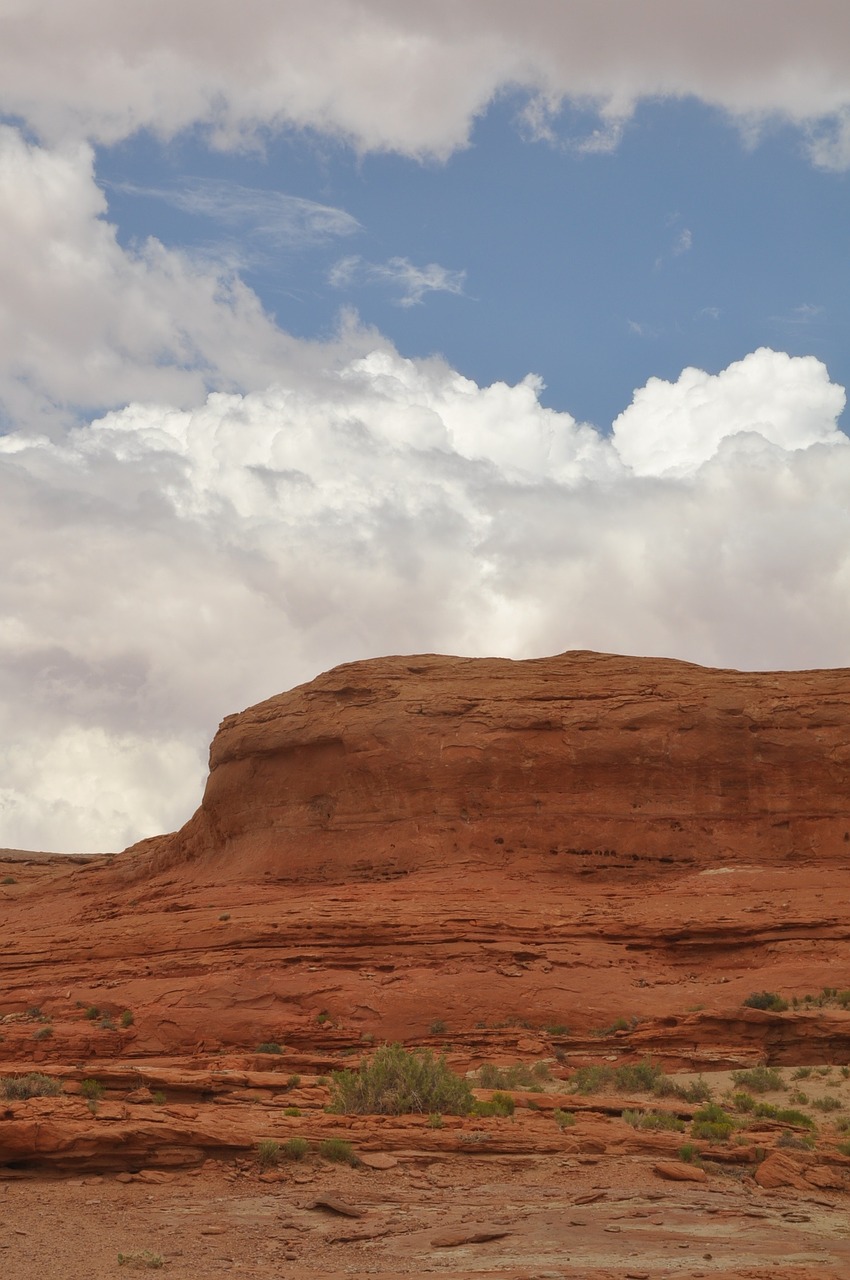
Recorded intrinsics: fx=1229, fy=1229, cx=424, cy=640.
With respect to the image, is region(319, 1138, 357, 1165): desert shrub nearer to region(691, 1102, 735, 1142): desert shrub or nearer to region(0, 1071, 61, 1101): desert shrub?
region(0, 1071, 61, 1101): desert shrub

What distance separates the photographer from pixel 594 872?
3008 centimetres

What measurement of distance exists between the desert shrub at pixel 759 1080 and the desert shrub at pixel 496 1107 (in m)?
5.45

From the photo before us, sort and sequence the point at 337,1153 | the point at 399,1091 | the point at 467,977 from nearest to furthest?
the point at 337,1153, the point at 399,1091, the point at 467,977

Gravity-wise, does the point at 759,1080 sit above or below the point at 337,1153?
below

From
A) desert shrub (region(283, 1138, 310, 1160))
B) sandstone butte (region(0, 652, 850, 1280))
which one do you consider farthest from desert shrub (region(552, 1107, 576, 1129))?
desert shrub (region(283, 1138, 310, 1160))

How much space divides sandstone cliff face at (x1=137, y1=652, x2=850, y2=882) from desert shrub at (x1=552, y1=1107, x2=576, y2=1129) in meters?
14.9

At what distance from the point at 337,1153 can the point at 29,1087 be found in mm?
4118

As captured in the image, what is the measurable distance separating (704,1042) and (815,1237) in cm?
1112

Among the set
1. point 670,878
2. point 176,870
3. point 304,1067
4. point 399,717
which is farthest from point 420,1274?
point 176,870

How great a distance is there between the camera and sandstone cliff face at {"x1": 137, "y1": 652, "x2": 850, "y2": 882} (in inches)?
1190

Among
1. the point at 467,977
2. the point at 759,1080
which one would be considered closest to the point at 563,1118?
the point at 759,1080

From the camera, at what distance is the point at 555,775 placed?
3133 cm

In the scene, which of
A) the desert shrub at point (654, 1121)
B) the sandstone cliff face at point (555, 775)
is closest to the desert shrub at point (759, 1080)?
the desert shrub at point (654, 1121)

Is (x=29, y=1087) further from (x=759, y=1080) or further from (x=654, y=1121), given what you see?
(x=759, y=1080)
